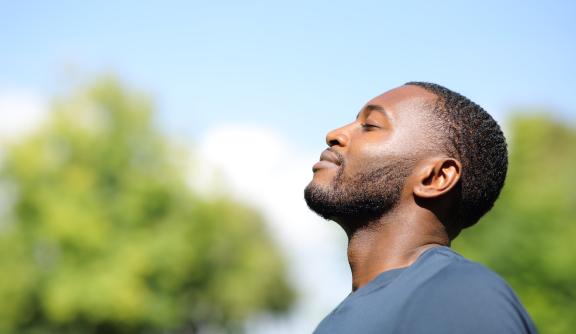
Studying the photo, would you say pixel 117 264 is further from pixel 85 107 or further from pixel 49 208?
pixel 85 107

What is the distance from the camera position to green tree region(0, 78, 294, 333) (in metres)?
23.1

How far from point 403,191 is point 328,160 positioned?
1.19 ft

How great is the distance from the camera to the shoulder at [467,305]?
2.21 m

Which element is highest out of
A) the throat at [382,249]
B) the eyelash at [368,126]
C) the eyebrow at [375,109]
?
the eyebrow at [375,109]

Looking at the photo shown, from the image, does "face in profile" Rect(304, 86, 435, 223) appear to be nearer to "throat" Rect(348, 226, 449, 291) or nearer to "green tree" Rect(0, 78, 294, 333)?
"throat" Rect(348, 226, 449, 291)

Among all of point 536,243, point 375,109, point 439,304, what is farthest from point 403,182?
point 536,243

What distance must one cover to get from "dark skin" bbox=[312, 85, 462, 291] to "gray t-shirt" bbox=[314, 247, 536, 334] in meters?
0.19

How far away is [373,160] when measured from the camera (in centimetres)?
294

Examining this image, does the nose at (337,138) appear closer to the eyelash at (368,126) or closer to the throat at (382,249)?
the eyelash at (368,126)

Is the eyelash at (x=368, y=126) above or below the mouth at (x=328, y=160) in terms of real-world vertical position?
above

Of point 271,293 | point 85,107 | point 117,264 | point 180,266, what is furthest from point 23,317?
point 271,293

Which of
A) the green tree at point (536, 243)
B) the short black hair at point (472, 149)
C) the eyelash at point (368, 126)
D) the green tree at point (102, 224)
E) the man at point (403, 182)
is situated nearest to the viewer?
the man at point (403, 182)

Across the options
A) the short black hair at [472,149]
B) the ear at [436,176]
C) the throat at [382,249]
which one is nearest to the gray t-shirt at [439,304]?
the throat at [382,249]

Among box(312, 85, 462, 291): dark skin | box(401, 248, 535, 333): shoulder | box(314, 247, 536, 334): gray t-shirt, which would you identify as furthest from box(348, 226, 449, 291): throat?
box(401, 248, 535, 333): shoulder
